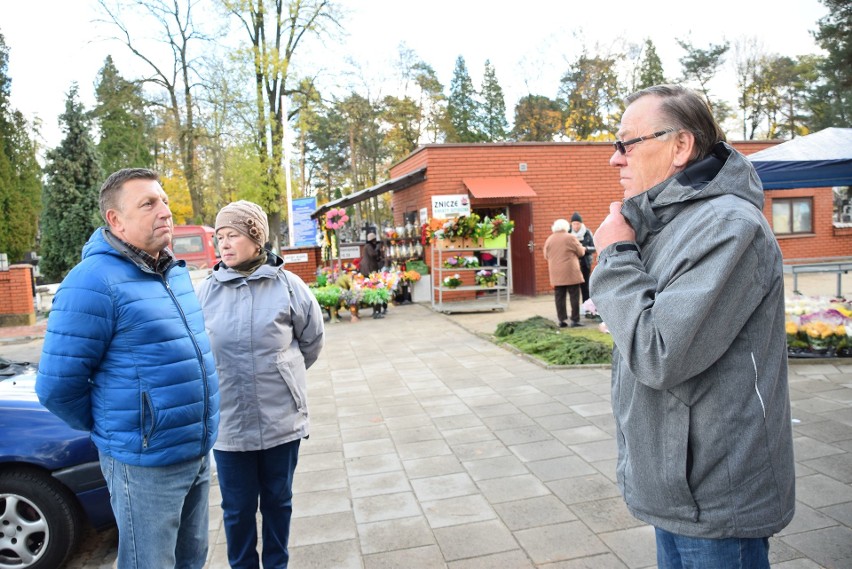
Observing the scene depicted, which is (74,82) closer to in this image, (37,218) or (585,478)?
(37,218)

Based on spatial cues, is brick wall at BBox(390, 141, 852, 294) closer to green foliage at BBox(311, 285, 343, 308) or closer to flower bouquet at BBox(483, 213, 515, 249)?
flower bouquet at BBox(483, 213, 515, 249)

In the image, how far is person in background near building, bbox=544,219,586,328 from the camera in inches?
421

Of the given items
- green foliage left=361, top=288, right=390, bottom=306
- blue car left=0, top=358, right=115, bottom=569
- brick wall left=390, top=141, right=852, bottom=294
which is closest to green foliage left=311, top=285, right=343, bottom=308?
green foliage left=361, top=288, right=390, bottom=306

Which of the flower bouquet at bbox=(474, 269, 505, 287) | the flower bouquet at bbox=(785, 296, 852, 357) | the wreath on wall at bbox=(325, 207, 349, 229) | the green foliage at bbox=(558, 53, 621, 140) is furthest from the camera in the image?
the green foliage at bbox=(558, 53, 621, 140)

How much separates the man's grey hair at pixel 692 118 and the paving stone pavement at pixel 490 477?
240cm

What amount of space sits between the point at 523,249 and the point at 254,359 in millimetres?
14171

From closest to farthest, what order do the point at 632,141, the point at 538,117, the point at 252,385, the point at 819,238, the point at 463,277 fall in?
the point at 632,141 → the point at 252,385 → the point at 463,277 → the point at 819,238 → the point at 538,117

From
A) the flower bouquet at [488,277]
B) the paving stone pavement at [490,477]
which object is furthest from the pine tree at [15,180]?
the paving stone pavement at [490,477]

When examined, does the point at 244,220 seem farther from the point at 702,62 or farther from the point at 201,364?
the point at 702,62

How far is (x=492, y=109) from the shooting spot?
50.3 m

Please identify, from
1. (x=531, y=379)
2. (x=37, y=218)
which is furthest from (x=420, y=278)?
(x=37, y=218)

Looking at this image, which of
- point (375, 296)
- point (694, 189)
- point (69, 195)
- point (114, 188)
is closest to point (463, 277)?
point (375, 296)

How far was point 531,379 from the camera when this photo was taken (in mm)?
7309

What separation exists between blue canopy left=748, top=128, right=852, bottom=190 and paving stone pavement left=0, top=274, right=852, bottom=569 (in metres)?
2.61
